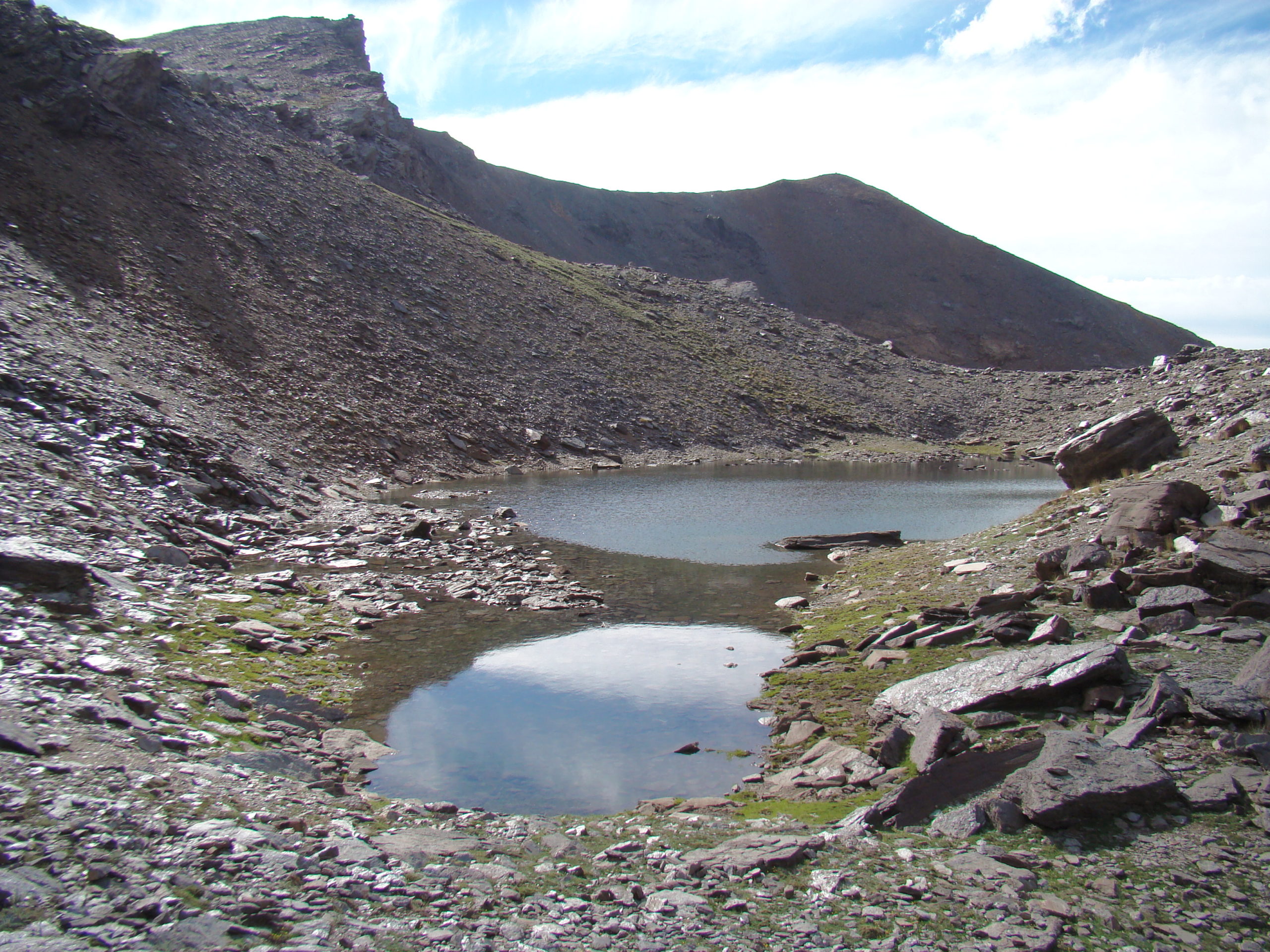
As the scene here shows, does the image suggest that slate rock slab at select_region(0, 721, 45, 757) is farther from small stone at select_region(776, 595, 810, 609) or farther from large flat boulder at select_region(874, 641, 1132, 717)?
small stone at select_region(776, 595, 810, 609)

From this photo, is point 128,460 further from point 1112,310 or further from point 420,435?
point 1112,310

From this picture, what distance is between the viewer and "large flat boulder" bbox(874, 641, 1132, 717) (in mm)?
Result: 10500

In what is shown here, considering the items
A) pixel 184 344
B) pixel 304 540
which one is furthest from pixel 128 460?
pixel 184 344

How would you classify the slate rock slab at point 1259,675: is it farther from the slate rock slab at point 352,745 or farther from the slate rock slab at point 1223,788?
the slate rock slab at point 352,745

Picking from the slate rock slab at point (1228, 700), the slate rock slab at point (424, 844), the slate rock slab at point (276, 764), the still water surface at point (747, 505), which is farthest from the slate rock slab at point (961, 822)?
the still water surface at point (747, 505)

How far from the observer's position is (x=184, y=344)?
4019cm

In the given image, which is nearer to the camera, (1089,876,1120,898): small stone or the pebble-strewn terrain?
the pebble-strewn terrain

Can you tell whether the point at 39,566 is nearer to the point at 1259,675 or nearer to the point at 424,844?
the point at 424,844

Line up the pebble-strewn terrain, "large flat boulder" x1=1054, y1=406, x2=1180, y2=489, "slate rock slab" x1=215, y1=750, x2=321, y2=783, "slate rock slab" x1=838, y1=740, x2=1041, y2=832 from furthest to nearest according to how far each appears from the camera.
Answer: "large flat boulder" x1=1054, y1=406, x2=1180, y2=489, "slate rock slab" x1=215, y1=750, x2=321, y2=783, "slate rock slab" x1=838, y1=740, x2=1041, y2=832, the pebble-strewn terrain

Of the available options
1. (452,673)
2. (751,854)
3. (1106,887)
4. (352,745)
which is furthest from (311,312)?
(1106,887)

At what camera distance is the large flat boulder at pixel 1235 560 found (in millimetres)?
12516

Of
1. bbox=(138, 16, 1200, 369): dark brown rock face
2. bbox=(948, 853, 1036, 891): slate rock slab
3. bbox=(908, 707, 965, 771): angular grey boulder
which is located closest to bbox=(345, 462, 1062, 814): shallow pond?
bbox=(908, 707, 965, 771): angular grey boulder

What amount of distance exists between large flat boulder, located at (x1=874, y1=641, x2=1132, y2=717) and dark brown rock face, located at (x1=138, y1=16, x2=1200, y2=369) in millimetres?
92632

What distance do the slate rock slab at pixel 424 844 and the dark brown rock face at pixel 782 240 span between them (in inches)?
3724
